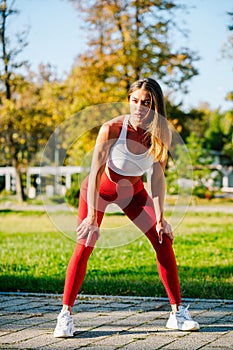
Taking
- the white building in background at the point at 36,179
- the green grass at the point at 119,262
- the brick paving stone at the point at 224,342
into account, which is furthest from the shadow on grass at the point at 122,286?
the brick paving stone at the point at 224,342

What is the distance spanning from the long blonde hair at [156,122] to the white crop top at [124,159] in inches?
4.5

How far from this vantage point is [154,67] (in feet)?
81.4

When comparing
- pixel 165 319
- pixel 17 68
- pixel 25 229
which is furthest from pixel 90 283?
pixel 17 68

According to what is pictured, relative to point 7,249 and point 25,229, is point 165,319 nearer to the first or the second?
point 7,249

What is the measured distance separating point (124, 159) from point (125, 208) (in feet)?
1.16

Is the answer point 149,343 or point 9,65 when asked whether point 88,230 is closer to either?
point 149,343

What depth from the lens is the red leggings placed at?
443cm

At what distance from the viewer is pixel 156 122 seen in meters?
4.43

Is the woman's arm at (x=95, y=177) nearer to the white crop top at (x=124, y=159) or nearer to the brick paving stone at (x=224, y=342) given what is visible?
the white crop top at (x=124, y=159)

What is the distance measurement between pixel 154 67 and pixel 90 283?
18.9 metres

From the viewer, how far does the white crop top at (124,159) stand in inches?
172

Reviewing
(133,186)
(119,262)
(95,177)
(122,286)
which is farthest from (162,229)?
(119,262)

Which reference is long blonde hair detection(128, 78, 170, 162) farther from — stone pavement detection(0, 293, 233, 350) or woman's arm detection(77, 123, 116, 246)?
stone pavement detection(0, 293, 233, 350)

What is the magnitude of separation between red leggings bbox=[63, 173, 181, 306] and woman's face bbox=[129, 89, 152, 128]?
15.9 inches
